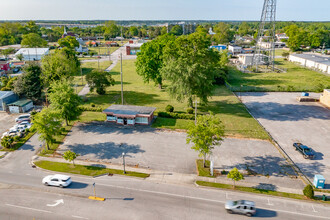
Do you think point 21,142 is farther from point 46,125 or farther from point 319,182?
point 319,182

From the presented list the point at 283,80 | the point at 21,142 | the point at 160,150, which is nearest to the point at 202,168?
the point at 160,150

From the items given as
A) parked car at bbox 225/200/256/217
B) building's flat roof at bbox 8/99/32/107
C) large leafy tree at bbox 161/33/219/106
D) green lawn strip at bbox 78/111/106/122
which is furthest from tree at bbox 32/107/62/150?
parked car at bbox 225/200/256/217

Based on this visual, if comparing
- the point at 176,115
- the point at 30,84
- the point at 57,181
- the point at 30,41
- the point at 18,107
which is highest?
the point at 30,41

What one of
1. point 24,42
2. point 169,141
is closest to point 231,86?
point 169,141

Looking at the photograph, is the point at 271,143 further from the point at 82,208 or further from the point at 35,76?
the point at 35,76

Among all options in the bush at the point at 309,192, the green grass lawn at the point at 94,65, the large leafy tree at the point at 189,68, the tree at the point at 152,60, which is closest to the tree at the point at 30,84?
the tree at the point at 152,60

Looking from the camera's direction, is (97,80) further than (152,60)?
No

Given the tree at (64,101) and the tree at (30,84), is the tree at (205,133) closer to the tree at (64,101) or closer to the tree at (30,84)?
the tree at (64,101)
